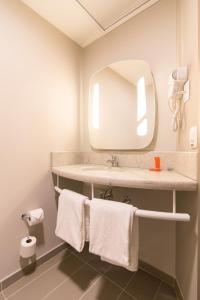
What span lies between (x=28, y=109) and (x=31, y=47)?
529mm

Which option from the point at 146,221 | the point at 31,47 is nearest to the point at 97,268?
the point at 146,221

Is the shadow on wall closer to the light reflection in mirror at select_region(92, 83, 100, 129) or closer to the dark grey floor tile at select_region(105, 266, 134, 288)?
the dark grey floor tile at select_region(105, 266, 134, 288)

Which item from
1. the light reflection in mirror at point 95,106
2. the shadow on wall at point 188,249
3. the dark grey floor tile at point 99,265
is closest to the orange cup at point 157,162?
the shadow on wall at point 188,249

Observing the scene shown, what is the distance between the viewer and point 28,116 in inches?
47.3

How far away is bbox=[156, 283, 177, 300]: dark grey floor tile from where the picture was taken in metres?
0.97

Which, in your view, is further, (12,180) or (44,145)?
(44,145)

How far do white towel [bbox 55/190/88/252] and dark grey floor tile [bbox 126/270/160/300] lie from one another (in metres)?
0.55

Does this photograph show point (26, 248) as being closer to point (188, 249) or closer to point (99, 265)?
point (99, 265)

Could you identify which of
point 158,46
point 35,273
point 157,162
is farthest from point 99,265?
point 158,46

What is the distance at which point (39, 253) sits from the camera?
127 centimetres

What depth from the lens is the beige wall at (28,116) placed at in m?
1.07

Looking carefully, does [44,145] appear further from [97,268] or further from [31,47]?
[97,268]

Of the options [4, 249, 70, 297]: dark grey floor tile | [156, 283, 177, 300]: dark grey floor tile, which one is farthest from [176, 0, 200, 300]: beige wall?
[4, 249, 70, 297]: dark grey floor tile

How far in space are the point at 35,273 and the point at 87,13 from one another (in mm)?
2282
